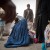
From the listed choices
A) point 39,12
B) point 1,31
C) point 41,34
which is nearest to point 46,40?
point 41,34

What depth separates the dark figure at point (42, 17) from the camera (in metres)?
1.06

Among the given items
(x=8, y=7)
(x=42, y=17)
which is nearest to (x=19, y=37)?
(x=42, y=17)

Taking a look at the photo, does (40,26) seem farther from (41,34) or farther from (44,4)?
(44,4)

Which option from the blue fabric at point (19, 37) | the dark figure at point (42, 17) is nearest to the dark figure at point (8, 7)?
the blue fabric at point (19, 37)

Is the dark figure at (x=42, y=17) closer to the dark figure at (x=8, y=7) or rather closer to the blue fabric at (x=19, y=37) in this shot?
the blue fabric at (x=19, y=37)

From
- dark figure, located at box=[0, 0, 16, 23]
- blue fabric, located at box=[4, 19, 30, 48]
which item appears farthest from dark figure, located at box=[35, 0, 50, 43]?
dark figure, located at box=[0, 0, 16, 23]

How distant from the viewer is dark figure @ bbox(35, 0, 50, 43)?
1.06 metres

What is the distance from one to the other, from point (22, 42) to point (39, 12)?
0.29 m

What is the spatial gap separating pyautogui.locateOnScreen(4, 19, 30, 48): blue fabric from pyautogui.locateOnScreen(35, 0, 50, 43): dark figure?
16 centimetres

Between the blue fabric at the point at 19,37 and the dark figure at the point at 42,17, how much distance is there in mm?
155

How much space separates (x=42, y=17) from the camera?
1093mm

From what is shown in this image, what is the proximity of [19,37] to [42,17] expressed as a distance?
→ 253mm

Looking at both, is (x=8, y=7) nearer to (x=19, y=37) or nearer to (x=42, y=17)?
(x=19, y=37)

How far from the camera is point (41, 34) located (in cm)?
112
